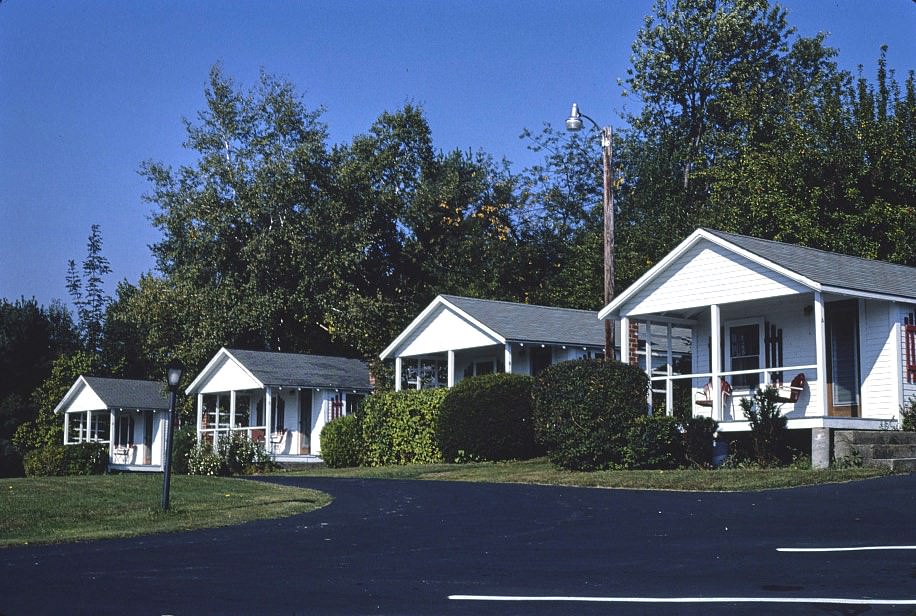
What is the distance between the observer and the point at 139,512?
63.1 feet

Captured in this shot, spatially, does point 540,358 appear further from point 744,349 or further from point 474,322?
point 744,349

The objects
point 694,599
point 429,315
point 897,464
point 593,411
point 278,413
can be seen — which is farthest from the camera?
point 278,413

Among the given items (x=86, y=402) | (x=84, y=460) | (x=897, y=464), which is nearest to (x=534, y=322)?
(x=897, y=464)

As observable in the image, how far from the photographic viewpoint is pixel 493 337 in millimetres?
35594

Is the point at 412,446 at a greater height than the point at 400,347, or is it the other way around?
the point at 400,347

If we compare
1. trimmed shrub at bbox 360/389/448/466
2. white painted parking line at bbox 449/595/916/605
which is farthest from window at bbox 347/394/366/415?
white painted parking line at bbox 449/595/916/605

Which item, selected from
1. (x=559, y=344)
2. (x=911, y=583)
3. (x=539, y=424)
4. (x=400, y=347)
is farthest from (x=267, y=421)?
(x=911, y=583)

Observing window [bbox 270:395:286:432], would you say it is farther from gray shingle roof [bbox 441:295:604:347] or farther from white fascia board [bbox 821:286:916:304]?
white fascia board [bbox 821:286:916:304]

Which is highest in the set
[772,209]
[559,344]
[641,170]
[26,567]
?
[641,170]

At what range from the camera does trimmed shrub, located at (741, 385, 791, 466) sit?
23828 millimetres

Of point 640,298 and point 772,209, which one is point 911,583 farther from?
A: point 772,209

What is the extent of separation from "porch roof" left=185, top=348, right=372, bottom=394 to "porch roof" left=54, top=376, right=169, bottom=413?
7682 mm

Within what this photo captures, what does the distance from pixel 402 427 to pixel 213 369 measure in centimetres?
1402

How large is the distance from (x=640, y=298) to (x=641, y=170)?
24.9 meters
